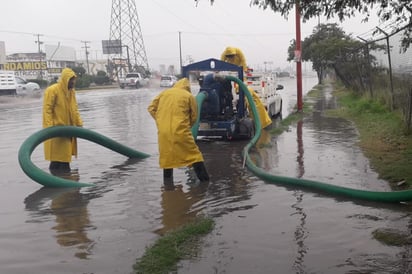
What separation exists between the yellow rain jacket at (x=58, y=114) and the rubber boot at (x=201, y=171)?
2535mm

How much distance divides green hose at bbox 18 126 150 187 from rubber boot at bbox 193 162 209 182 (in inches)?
65.3

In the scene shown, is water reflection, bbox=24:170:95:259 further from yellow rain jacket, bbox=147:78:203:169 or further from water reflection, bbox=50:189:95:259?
yellow rain jacket, bbox=147:78:203:169

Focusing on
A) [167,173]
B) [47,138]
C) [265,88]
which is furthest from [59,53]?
[167,173]

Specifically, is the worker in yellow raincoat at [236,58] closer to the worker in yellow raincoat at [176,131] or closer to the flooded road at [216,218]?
the flooded road at [216,218]

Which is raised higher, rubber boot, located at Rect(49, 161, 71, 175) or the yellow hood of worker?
the yellow hood of worker

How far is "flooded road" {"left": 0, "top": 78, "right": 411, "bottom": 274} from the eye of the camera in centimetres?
412

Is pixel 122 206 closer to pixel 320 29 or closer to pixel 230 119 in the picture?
pixel 230 119

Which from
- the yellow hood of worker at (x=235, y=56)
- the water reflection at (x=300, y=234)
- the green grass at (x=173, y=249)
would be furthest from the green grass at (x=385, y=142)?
the yellow hood of worker at (x=235, y=56)

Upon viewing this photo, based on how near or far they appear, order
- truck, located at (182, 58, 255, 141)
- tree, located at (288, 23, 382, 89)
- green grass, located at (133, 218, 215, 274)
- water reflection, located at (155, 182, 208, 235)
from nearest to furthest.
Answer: green grass, located at (133, 218, 215, 274) < water reflection, located at (155, 182, 208, 235) < truck, located at (182, 58, 255, 141) < tree, located at (288, 23, 382, 89)

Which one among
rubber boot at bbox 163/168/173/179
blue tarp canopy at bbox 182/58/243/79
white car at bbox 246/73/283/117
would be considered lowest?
rubber boot at bbox 163/168/173/179

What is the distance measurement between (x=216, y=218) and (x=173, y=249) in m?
1.11

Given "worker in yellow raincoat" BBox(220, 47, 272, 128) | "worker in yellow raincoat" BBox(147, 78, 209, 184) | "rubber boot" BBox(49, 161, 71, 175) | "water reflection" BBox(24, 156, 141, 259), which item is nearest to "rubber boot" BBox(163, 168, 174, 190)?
"worker in yellow raincoat" BBox(147, 78, 209, 184)

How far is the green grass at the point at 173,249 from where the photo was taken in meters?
3.94

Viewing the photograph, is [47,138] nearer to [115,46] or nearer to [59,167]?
[59,167]
